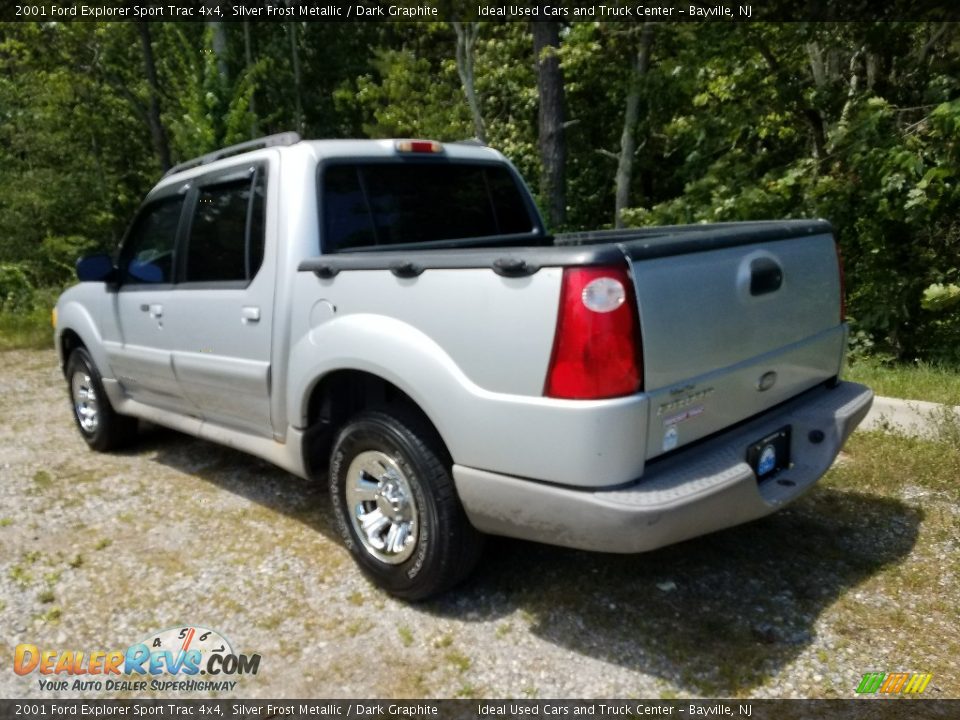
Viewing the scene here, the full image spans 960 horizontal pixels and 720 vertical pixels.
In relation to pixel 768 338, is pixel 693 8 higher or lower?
higher

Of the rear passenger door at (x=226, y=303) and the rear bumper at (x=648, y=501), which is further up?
the rear passenger door at (x=226, y=303)

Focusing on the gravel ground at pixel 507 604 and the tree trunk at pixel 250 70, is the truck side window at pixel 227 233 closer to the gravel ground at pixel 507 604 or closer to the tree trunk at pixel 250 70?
the gravel ground at pixel 507 604

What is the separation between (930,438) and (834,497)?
1.06 meters

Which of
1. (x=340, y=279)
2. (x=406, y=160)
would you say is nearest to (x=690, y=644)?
(x=340, y=279)

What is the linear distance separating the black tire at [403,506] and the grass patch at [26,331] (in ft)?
31.2

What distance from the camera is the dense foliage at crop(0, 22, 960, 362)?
7.05m

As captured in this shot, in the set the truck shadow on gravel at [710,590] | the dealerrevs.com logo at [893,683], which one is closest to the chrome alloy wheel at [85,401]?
the truck shadow on gravel at [710,590]

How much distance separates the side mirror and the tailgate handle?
3965 millimetres

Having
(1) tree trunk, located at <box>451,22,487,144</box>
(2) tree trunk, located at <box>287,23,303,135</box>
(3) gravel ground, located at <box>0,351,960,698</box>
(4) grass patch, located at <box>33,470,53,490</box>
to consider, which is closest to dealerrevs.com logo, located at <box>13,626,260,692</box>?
(3) gravel ground, located at <box>0,351,960,698</box>

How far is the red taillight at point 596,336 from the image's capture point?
2.38m

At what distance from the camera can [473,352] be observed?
2641mm

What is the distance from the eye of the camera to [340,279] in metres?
3.14

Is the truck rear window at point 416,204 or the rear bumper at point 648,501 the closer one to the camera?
the rear bumper at point 648,501

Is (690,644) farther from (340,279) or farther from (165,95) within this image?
(165,95)
